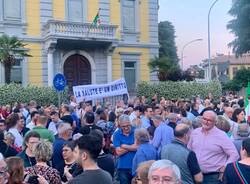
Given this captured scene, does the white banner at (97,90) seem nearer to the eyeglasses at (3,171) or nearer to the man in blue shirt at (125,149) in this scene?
the man in blue shirt at (125,149)

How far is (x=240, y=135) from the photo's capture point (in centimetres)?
779

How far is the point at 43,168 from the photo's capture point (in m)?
5.58

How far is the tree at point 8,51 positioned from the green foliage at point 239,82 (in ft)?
80.7

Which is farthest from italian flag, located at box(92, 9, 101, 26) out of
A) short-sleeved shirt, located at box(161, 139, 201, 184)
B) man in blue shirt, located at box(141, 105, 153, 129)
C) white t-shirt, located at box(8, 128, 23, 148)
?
short-sleeved shirt, located at box(161, 139, 201, 184)

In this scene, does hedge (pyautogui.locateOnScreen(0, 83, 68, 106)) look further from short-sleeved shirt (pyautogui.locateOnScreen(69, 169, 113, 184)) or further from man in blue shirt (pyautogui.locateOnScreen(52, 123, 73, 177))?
short-sleeved shirt (pyautogui.locateOnScreen(69, 169, 113, 184))

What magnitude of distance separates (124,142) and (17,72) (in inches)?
771

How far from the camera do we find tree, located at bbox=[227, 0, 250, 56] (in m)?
40.4

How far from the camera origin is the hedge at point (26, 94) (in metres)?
22.9

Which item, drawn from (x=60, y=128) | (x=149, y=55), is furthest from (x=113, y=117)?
(x=149, y=55)

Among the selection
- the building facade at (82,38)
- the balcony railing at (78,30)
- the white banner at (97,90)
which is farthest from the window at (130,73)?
the white banner at (97,90)

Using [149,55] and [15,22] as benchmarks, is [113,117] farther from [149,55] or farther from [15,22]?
[149,55]

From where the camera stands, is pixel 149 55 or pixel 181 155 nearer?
pixel 181 155

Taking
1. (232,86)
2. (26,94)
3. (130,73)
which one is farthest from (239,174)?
(232,86)

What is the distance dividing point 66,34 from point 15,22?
10.4 ft
